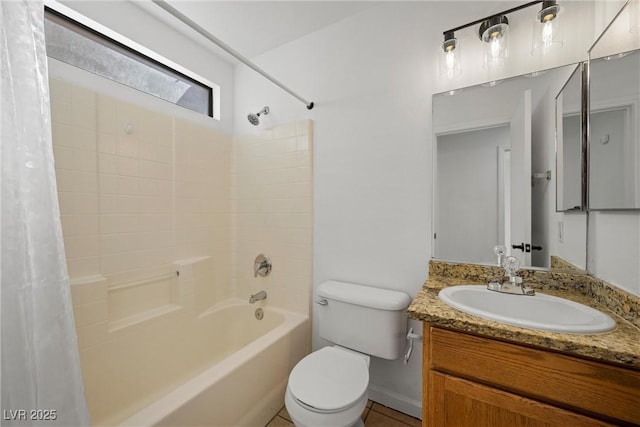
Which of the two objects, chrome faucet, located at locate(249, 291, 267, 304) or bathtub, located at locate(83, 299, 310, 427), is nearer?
bathtub, located at locate(83, 299, 310, 427)

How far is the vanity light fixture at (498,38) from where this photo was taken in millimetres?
1174

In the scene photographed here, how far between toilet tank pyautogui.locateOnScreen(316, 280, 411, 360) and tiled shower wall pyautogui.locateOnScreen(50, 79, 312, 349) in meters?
0.34

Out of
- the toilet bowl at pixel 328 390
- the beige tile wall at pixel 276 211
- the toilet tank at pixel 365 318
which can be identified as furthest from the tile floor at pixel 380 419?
A: the beige tile wall at pixel 276 211

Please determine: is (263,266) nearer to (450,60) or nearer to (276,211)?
(276,211)

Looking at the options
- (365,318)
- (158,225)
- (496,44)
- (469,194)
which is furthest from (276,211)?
(496,44)

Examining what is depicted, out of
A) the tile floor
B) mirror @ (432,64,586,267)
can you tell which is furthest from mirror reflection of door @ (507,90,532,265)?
the tile floor

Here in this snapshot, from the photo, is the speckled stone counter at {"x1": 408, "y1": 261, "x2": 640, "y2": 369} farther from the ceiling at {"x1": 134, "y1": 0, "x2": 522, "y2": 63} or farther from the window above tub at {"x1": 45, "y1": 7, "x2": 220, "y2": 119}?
the window above tub at {"x1": 45, "y1": 7, "x2": 220, "y2": 119}

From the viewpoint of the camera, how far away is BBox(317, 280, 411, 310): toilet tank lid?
1377mm

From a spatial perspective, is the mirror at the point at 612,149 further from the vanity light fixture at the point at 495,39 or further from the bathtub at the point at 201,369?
the bathtub at the point at 201,369

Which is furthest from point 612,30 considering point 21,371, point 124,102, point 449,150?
point 124,102

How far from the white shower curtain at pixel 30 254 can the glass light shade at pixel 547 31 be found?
Answer: 1.92 m

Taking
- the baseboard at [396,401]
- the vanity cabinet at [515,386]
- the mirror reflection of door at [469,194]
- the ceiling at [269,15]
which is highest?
the ceiling at [269,15]

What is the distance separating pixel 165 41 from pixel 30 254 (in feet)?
5.90

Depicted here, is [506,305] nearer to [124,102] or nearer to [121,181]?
[121,181]
